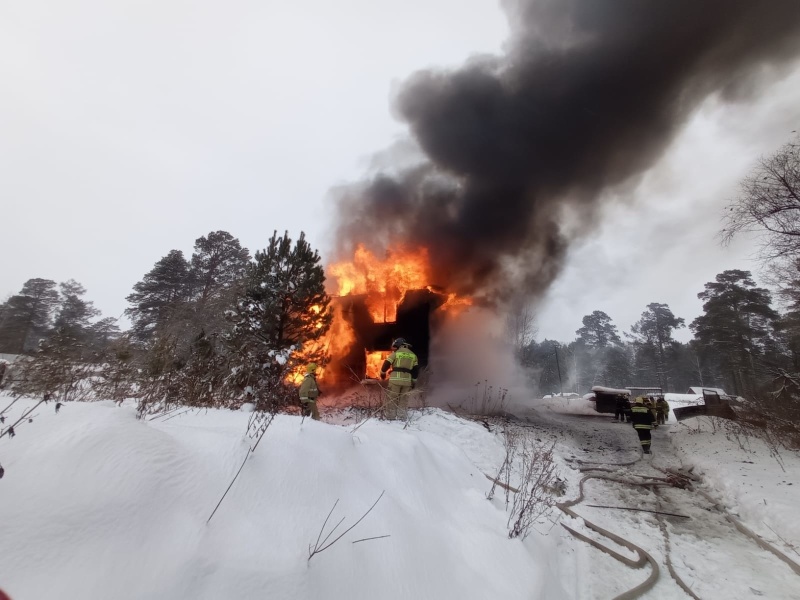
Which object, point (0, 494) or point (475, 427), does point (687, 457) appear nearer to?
point (475, 427)

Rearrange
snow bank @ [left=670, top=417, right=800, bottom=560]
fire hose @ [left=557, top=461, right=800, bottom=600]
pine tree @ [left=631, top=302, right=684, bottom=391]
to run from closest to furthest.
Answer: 1. fire hose @ [left=557, top=461, right=800, bottom=600]
2. snow bank @ [left=670, top=417, right=800, bottom=560]
3. pine tree @ [left=631, top=302, right=684, bottom=391]

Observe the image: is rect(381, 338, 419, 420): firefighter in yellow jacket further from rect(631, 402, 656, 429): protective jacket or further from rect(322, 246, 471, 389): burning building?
rect(322, 246, 471, 389): burning building

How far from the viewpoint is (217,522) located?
188 cm

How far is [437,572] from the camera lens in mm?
2576

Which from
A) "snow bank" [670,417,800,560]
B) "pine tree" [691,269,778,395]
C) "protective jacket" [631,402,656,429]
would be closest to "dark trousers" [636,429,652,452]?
"protective jacket" [631,402,656,429]

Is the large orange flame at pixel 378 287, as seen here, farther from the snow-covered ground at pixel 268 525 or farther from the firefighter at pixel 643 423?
the snow-covered ground at pixel 268 525

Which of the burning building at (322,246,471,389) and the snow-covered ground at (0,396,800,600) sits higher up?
the burning building at (322,246,471,389)

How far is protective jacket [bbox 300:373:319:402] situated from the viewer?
27.7 feet

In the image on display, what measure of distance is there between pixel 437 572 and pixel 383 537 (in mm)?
497

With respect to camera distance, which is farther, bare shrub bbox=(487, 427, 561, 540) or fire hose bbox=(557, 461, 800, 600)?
bare shrub bbox=(487, 427, 561, 540)

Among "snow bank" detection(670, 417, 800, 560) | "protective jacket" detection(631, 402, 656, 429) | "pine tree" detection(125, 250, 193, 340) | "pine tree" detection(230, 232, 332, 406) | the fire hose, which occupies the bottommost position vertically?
the fire hose

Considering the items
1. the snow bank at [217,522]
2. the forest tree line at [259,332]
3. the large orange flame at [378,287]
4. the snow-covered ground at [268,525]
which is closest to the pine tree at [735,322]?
the forest tree line at [259,332]

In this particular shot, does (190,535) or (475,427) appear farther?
(475,427)

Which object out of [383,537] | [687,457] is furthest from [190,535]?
[687,457]
